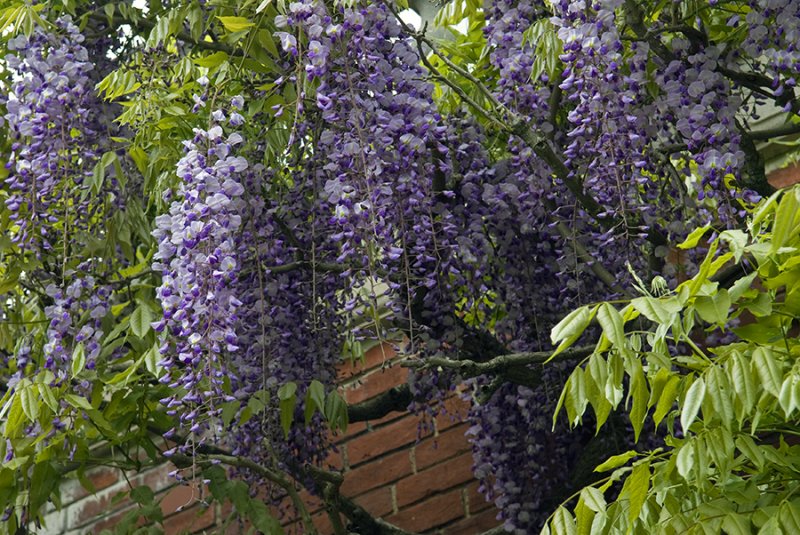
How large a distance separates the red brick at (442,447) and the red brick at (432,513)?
0.33 ft

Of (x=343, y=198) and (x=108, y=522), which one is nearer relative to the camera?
(x=343, y=198)

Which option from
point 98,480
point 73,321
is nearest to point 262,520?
point 73,321

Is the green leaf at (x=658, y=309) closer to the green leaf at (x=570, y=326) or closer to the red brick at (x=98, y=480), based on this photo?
the green leaf at (x=570, y=326)

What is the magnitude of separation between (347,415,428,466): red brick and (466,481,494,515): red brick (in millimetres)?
226

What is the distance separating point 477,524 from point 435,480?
0.18 metres

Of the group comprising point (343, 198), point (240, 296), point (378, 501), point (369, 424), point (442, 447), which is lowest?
point (378, 501)

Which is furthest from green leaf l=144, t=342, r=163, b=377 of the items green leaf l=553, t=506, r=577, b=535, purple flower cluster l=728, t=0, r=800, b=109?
purple flower cluster l=728, t=0, r=800, b=109

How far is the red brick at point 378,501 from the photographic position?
3548mm

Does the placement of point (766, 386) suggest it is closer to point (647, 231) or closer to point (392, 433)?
point (647, 231)

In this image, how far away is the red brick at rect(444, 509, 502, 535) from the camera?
3.37 metres

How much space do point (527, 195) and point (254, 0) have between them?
0.72 metres

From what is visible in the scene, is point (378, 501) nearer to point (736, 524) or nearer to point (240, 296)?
point (240, 296)

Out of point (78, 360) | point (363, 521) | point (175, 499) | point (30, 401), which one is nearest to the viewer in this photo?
point (30, 401)

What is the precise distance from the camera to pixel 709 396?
178cm
